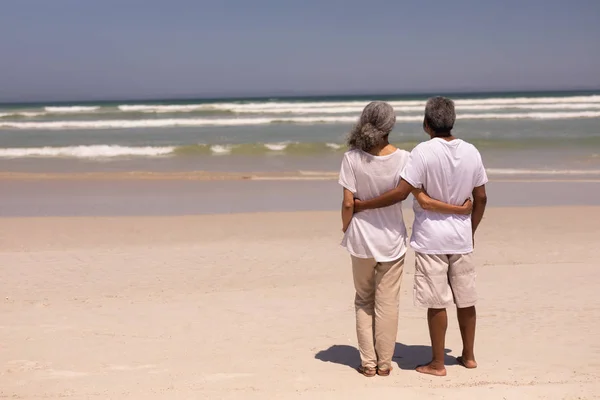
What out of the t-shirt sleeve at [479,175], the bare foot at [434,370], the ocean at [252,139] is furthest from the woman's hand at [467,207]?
the ocean at [252,139]

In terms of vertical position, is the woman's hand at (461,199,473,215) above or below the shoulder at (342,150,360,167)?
below

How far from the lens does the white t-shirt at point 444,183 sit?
3.80 meters

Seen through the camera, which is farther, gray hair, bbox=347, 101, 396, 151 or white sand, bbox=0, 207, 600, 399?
white sand, bbox=0, 207, 600, 399

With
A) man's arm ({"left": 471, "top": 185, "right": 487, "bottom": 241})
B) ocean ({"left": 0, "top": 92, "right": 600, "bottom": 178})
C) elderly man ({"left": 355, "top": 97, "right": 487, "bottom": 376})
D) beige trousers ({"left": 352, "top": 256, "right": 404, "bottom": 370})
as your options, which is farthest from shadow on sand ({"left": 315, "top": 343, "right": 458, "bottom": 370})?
ocean ({"left": 0, "top": 92, "right": 600, "bottom": 178})

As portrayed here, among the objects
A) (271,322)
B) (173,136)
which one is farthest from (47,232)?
(173,136)

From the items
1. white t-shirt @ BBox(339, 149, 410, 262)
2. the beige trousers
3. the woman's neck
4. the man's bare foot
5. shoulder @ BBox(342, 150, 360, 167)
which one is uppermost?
the woman's neck

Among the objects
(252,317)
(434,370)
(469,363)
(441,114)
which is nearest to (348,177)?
(441,114)

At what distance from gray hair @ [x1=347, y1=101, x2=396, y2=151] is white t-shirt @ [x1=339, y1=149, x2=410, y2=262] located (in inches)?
3.2

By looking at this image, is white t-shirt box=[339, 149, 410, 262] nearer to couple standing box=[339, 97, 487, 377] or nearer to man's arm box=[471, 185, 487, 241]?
couple standing box=[339, 97, 487, 377]

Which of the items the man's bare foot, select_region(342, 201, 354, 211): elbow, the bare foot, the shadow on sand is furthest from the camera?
the shadow on sand

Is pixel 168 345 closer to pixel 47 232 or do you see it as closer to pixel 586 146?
pixel 47 232

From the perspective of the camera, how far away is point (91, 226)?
358 inches

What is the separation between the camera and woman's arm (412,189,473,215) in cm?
382

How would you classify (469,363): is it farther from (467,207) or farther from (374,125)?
(374,125)
